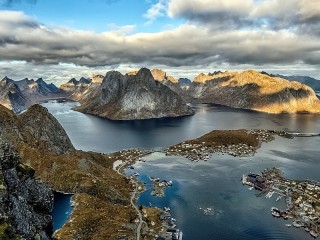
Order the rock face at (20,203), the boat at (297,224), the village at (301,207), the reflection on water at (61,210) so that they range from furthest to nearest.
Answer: the village at (301,207) < the reflection on water at (61,210) < the boat at (297,224) < the rock face at (20,203)

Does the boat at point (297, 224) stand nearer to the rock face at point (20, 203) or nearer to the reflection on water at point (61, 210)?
the reflection on water at point (61, 210)

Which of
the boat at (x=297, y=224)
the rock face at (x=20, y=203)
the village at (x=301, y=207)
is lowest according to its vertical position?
the village at (x=301, y=207)

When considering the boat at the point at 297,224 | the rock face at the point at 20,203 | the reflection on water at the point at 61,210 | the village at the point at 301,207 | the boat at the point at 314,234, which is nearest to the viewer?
the rock face at the point at 20,203

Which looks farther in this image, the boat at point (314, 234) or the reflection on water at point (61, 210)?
the reflection on water at point (61, 210)

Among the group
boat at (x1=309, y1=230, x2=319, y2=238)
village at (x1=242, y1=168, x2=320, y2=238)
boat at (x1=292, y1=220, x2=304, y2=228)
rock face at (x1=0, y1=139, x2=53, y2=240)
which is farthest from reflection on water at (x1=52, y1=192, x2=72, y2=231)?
boat at (x1=309, y1=230, x2=319, y2=238)

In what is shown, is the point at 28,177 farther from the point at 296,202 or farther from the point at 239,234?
the point at 296,202


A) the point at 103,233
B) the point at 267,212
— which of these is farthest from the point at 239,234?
the point at 103,233

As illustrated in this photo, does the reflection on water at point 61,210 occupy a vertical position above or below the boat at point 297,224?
above

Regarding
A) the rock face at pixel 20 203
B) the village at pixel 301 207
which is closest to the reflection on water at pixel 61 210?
the rock face at pixel 20 203

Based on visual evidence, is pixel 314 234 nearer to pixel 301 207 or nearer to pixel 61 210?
pixel 301 207
